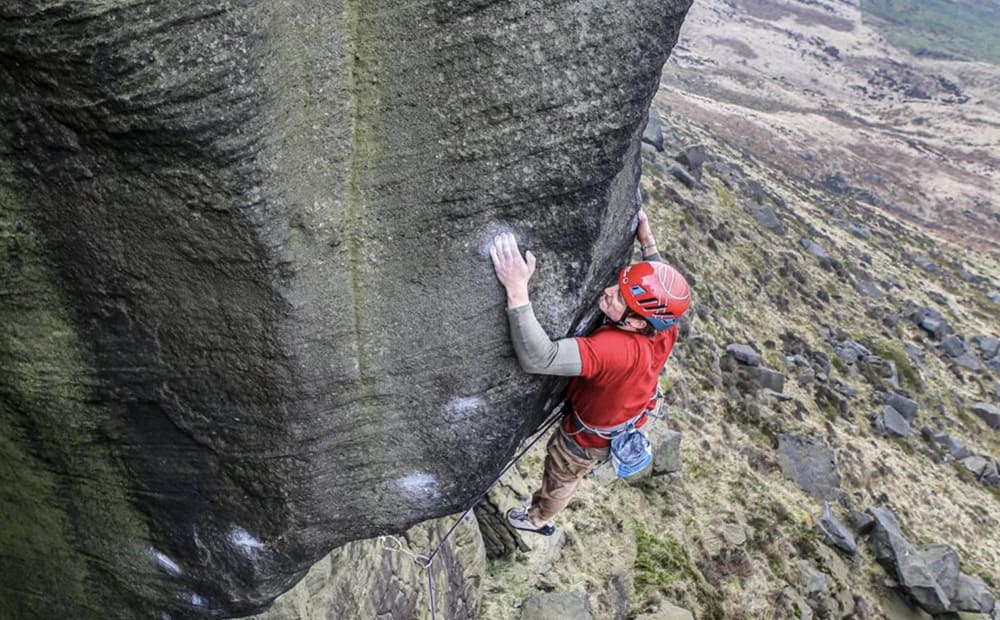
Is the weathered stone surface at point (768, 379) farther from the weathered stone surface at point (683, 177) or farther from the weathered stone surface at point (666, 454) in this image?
the weathered stone surface at point (683, 177)

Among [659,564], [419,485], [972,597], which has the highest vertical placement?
[419,485]

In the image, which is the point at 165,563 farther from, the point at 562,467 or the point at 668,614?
→ the point at 668,614

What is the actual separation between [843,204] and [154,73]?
5039 cm

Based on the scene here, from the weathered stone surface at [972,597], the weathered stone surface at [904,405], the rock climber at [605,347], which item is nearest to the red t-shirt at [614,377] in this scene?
the rock climber at [605,347]

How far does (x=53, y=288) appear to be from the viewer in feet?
17.3

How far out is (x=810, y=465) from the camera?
17172 mm

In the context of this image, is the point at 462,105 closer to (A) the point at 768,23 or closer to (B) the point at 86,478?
(B) the point at 86,478

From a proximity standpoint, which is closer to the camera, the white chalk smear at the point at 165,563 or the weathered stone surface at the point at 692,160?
the white chalk smear at the point at 165,563

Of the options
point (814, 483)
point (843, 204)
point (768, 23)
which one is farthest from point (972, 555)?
point (768, 23)

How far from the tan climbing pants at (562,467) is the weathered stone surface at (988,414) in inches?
912

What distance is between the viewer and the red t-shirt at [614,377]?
19.7 ft

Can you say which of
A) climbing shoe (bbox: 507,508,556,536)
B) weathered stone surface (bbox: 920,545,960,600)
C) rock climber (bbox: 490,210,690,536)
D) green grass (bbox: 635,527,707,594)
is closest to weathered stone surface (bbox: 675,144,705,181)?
weathered stone surface (bbox: 920,545,960,600)

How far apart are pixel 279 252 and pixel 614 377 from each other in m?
2.83

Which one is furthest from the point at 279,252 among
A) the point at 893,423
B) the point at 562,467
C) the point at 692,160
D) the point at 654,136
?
the point at 692,160
